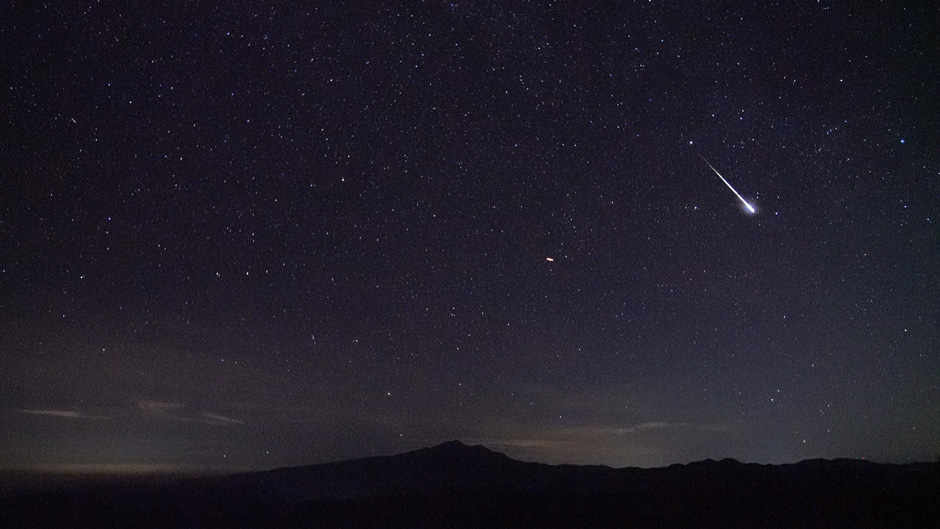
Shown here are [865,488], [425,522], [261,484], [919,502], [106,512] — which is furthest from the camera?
[261,484]

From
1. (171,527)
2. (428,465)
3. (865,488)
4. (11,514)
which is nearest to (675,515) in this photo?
(865,488)

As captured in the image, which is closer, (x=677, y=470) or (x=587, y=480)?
(x=677, y=470)

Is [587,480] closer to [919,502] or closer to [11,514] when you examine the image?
[919,502]

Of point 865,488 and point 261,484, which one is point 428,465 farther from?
point 865,488

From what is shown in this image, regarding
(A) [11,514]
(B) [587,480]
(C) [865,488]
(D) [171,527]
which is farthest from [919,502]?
(A) [11,514]

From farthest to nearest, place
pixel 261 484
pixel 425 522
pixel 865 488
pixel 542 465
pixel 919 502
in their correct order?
pixel 542 465 → pixel 261 484 → pixel 425 522 → pixel 865 488 → pixel 919 502

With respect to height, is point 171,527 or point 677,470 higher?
point 677,470
